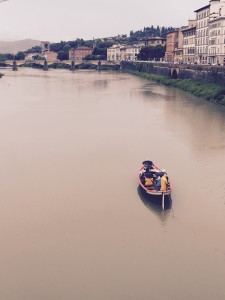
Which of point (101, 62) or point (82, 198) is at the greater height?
point (101, 62)

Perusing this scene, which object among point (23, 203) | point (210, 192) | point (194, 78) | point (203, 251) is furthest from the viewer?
point (194, 78)

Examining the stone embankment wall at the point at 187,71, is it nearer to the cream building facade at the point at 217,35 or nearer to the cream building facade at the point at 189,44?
the cream building facade at the point at 217,35

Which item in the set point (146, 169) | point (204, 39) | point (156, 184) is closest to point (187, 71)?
point (204, 39)

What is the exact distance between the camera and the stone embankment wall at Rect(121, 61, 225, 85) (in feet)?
157

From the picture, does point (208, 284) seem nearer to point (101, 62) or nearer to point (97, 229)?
point (97, 229)

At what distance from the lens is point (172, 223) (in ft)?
47.2

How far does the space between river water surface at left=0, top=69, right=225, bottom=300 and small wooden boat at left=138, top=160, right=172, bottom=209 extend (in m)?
0.51

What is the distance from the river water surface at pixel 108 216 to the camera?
11.0 metres

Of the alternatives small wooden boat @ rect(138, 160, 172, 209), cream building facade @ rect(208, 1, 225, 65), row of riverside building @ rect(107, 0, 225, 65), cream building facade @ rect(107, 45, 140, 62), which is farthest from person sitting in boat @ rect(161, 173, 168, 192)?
cream building facade @ rect(107, 45, 140, 62)

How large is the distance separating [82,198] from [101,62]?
11978cm

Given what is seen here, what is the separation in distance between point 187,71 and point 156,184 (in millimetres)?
48749

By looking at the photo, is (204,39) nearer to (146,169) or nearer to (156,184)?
(146,169)

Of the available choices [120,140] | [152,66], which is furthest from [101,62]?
[120,140]

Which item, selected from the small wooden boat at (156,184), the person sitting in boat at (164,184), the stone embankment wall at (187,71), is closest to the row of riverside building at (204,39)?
the stone embankment wall at (187,71)
